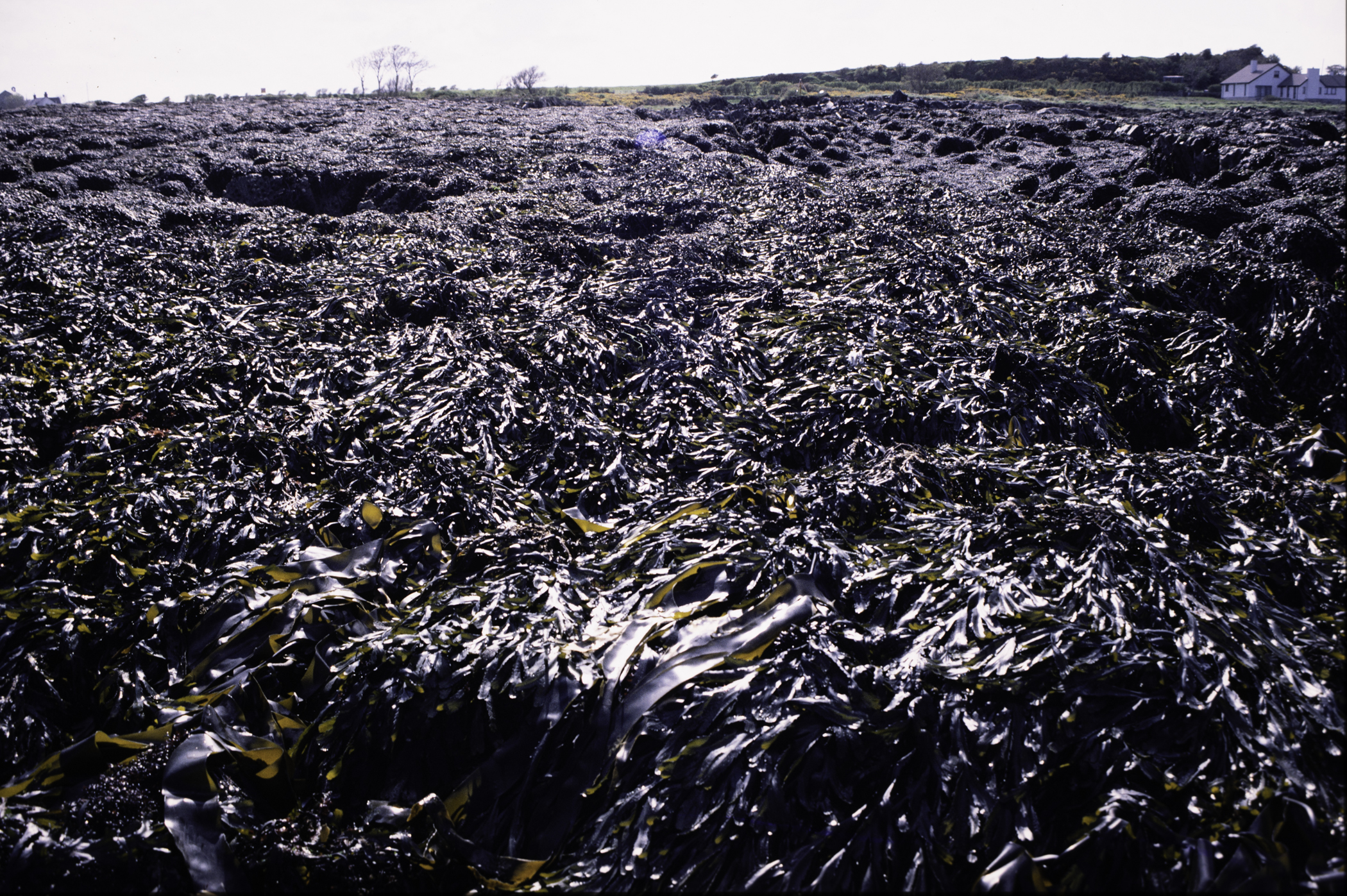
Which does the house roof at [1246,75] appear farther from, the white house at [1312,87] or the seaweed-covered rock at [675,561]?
the seaweed-covered rock at [675,561]

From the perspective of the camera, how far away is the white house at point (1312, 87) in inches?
1741

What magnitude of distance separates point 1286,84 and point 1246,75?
8.56 meters

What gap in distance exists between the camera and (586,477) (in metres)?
2.87

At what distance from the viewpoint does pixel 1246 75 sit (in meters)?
40.2

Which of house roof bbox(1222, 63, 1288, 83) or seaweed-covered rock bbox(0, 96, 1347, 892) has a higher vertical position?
house roof bbox(1222, 63, 1288, 83)

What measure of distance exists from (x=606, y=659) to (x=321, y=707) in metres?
0.85

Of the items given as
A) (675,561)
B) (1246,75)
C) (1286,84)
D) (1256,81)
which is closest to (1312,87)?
(1286,84)

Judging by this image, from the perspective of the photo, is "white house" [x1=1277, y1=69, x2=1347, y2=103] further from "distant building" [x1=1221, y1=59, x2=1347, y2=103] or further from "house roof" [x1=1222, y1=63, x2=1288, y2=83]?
"house roof" [x1=1222, y1=63, x2=1288, y2=83]

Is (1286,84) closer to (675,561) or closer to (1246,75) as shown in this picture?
(1246,75)

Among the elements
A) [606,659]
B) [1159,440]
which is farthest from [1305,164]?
[606,659]

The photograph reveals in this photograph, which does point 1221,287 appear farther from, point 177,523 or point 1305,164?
point 177,523

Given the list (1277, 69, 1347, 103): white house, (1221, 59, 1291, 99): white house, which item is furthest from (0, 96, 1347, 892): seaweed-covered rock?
(1277, 69, 1347, 103): white house

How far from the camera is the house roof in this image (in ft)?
122

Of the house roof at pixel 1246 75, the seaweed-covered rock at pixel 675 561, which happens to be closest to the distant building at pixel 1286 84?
the house roof at pixel 1246 75
